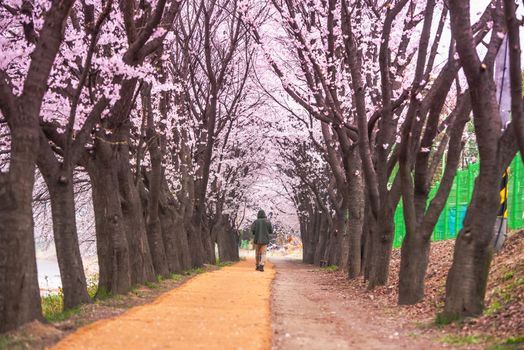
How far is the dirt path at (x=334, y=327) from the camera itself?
7.54 meters

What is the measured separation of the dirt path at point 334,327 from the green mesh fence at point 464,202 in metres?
6.08

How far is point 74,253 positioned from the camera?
35.2 ft

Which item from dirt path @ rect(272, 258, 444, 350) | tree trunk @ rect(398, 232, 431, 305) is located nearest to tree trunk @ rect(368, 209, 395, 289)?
dirt path @ rect(272, 258, 444, 350)

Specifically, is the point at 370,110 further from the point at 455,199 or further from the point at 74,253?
the point at 74,253

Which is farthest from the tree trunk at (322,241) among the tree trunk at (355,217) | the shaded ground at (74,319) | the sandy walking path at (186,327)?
the sandy walking path at (186,327)

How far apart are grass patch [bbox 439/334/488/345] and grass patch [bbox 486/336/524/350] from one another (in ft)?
1.32

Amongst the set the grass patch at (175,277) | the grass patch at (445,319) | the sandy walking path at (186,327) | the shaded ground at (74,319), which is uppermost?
the grass patch at (175,277)

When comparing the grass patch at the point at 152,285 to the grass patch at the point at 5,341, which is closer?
the grass patch at the point at 5,341

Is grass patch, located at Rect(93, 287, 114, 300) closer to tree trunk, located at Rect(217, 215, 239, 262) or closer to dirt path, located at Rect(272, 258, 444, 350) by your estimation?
dirt path, located at Rect(272, 258, 444, 350)

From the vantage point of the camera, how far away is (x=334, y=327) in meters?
9.15

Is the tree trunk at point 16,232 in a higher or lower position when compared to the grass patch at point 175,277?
higher

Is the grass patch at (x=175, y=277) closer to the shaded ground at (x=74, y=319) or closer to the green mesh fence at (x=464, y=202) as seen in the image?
the shaded ground at (x=74, y=319)

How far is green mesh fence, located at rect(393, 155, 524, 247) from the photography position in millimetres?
17266

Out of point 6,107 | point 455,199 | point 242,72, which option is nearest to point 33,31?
point 6,107
